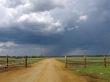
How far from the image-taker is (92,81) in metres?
21.6

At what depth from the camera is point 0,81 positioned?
2052 centimetres

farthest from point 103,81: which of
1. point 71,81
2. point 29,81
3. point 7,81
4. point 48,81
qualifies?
point 7,81

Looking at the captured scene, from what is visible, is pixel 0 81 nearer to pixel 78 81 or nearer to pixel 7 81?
pixel 7 81

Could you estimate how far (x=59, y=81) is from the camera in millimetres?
20609

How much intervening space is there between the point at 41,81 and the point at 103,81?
5.08 meters

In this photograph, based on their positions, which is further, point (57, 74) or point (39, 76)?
point (57, 74)

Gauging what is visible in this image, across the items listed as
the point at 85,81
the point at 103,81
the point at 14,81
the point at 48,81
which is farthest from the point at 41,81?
the point at 103,81

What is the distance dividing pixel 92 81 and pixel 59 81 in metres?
2.86

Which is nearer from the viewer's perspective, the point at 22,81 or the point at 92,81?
the point at 22,81

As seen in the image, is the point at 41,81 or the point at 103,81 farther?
the point at 103,81

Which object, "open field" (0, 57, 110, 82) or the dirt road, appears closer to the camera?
the dirt road

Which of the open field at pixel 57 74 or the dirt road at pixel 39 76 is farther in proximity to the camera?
the open field at pixel 57 74

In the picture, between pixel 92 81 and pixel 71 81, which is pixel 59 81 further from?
pixel 92 81

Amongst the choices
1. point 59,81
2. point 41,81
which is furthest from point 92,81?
point 41,81
